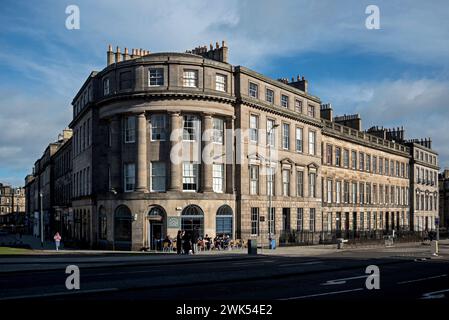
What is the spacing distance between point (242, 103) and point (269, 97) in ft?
17.1

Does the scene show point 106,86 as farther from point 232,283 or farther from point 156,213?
point 232,283

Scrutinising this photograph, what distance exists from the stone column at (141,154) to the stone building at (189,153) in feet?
0.27

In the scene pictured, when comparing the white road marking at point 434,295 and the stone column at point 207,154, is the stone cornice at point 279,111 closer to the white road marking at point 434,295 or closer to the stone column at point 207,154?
the stone column at point 207,154

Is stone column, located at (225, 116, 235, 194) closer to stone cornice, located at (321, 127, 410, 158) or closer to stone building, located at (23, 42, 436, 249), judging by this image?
Result: stone building, located at (23, 42, 436, 249)

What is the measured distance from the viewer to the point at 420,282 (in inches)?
745

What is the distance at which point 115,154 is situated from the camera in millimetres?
42031

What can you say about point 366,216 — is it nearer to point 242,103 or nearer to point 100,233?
point 242,103

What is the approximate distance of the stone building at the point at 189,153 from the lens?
40.0 m

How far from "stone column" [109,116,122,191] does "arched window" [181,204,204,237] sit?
247 inches

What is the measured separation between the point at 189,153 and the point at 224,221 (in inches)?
262

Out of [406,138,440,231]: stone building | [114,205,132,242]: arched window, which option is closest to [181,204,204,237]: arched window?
[114,205,132,242]: arched window

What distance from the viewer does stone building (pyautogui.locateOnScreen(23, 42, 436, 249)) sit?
40.0m

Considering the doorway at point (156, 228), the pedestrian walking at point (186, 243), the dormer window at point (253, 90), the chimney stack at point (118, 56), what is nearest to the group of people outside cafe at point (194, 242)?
the pedestrian walking at point (186, 243)
